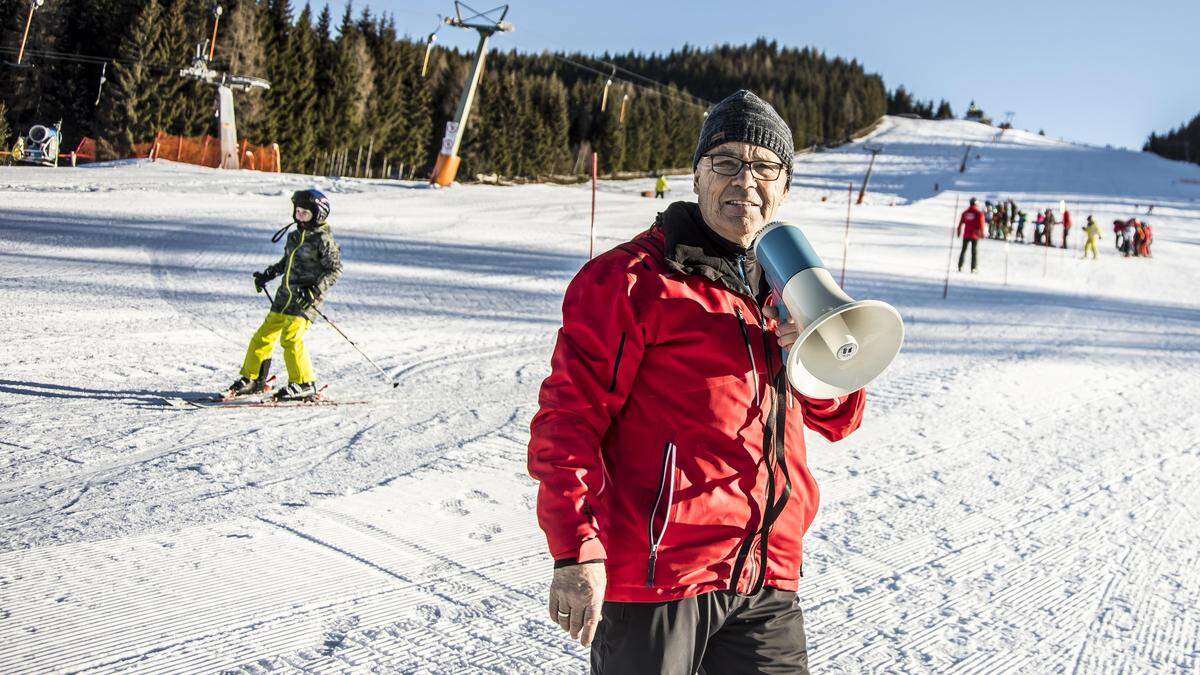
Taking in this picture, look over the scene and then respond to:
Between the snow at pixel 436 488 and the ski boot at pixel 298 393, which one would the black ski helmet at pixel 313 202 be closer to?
the ski boot at pixel 298 393

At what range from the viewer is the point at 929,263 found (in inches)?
781

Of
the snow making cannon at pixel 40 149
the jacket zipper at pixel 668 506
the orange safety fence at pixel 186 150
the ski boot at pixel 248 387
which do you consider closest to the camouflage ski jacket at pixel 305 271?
the ski boot at pixel 248 387

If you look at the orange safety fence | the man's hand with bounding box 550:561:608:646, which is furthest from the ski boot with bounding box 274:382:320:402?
the orange safety fence

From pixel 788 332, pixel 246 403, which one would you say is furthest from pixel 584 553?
pixel 246 403

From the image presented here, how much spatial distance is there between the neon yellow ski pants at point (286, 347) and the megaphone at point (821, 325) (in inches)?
212

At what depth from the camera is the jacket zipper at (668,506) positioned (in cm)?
177

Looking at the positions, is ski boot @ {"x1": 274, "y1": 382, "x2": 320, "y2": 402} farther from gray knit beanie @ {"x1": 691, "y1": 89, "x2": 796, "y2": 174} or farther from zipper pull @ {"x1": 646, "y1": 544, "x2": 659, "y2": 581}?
zipper pull @ {"x1": 646, "y1": 544, "x2": 659, "y2": 581}

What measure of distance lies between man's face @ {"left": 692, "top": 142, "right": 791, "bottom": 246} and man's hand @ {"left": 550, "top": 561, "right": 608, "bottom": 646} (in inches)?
31.7

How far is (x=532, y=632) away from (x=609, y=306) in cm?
189

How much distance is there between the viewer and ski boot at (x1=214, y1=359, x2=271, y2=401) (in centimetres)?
642

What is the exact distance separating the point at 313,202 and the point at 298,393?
1.44 m

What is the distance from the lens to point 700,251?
187cm

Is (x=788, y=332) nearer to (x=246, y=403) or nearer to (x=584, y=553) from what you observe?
(x=584, y=553)

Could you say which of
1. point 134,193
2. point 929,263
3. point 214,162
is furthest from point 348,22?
point 929,263
